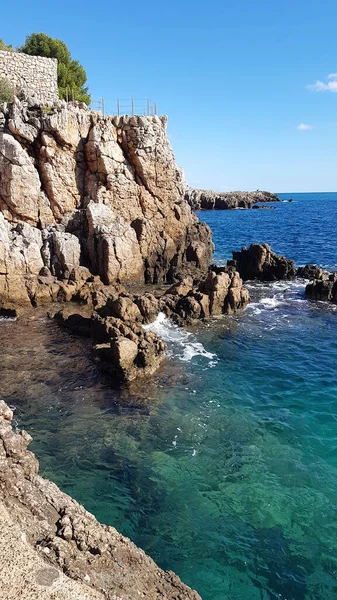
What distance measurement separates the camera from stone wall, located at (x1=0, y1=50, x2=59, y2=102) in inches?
1892

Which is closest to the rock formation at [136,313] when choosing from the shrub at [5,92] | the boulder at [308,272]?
the boulder at [308,272]

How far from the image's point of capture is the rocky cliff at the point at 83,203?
3684 centimetres

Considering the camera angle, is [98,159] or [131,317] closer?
[131,317]

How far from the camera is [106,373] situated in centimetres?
2406

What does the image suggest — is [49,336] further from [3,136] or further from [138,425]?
[3,136]

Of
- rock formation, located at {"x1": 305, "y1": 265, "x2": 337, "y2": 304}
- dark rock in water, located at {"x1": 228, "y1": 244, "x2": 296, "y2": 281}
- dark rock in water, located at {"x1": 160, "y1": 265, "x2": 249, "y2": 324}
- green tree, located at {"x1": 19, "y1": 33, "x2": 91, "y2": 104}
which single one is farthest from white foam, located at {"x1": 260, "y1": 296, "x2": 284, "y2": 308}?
green tree, located at {"x1": 19, "y1": 33, "x2": 91, "y2": 104}

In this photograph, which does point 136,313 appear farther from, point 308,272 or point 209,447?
point 308,272

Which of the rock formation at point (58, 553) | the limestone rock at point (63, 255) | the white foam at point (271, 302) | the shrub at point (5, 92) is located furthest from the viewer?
the shrub at point (5, 92)

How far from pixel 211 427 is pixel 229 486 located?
3.77 m

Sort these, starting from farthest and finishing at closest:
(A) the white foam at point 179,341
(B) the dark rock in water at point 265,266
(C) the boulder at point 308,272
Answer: (C) the boulder at point 308,272 → (B) the dark rock in water at point 265,266 → (A) the white foam at point 179,341

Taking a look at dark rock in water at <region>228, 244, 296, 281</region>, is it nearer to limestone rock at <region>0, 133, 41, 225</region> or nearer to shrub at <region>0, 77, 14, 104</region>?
limestone rock at <region>0, 133, 41, 225</region>

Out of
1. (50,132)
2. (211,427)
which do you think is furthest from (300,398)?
(50,132)

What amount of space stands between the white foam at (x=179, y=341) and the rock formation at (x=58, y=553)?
54.0ft

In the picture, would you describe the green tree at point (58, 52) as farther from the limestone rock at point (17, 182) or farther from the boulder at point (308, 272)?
the boulder at point (308, 272)
